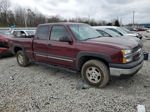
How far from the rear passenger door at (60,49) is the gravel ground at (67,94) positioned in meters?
0.64

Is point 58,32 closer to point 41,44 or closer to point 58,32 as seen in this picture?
point 58,32

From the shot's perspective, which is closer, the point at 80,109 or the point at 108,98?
the point at 80,109

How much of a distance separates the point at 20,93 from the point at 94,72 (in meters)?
2.07

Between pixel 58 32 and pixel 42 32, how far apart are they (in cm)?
80

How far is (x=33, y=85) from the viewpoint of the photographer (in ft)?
12.5

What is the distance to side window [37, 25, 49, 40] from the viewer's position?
4.40 m

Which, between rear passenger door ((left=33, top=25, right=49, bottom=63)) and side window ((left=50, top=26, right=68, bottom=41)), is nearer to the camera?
side window ((left=50, top=26, right=68, bottom=41))

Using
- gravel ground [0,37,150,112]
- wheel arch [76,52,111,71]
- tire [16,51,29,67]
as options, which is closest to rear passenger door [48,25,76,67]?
wheel arch [76,52,111,71]

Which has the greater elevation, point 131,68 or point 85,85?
point 131,68

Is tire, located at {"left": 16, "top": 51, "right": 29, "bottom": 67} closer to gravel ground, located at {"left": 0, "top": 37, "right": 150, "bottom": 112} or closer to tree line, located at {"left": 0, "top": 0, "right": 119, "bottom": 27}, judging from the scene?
gravel ground, located at {"left": 0, "top": 37, "right": 150, "bottom": 112}

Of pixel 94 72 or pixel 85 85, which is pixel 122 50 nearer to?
pixel 94 72

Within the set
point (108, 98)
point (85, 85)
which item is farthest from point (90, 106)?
point (85, 85)

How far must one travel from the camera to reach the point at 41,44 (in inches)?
174

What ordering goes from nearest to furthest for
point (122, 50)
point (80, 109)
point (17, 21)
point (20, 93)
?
1. point (80, 109)
2. point (122, 50)
3. point (20, 93)
4. point (17, 21)
